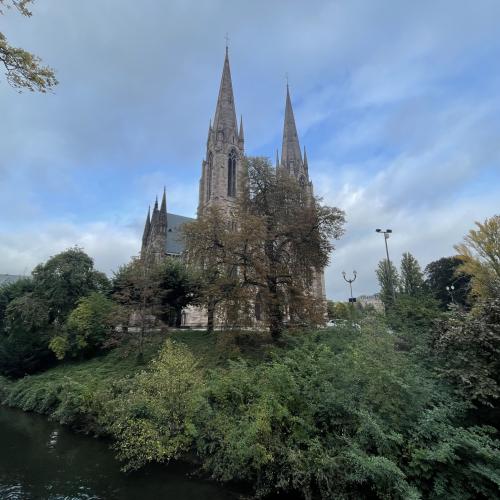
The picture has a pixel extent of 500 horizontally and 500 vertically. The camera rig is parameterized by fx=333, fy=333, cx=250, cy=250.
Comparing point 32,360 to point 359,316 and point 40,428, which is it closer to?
point 40,428

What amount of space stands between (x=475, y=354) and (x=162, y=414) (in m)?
10.4

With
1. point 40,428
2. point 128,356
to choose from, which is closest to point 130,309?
point 128,356

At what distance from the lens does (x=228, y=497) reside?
10094 millimetres

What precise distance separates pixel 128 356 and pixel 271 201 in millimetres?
15905

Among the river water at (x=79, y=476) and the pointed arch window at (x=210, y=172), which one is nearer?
the river water at (x=79, y=476)

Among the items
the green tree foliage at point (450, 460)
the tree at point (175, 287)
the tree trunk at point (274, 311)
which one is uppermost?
the tree at point (175, 287)

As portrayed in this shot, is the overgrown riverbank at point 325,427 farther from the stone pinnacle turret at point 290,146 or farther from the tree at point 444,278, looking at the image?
the stone pinnacle turret at point 290,146

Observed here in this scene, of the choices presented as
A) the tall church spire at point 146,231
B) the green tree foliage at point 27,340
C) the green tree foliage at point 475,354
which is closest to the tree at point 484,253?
the green tree foliage at point 475,354

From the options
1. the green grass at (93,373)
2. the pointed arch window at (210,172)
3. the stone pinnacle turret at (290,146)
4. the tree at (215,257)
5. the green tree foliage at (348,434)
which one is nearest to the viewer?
the green tree foliage at (348,434)

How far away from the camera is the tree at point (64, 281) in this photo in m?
31.7

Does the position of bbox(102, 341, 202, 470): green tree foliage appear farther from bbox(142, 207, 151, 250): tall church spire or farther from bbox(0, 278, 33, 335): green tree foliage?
bbox(142, 207, 151, 250): tall church spire

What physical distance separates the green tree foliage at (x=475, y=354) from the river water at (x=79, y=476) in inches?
299

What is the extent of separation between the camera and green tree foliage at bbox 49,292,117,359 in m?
27.2

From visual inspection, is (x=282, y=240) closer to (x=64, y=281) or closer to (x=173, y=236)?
(x=64, y=281)
